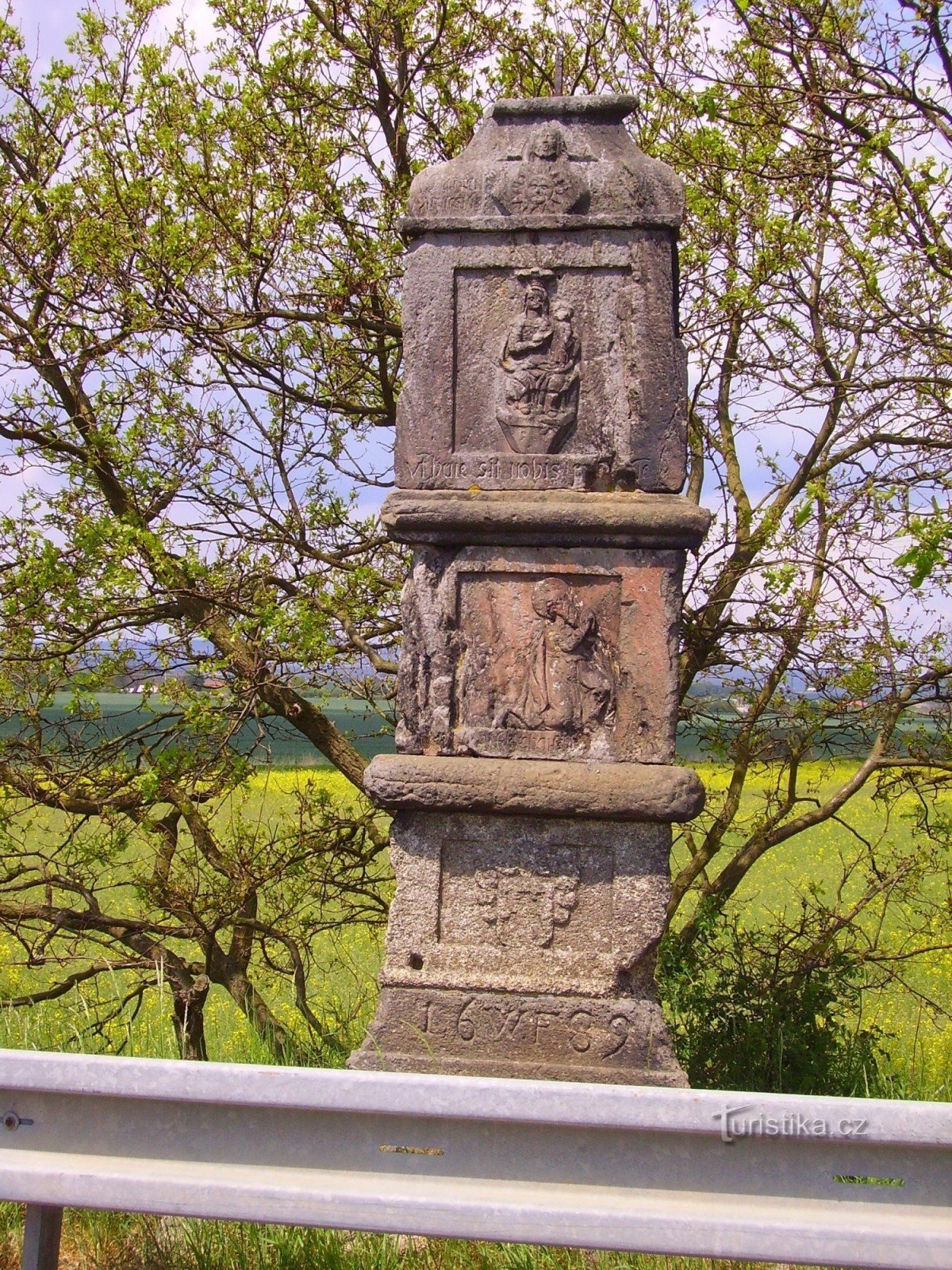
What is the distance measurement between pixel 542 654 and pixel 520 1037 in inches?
46.2

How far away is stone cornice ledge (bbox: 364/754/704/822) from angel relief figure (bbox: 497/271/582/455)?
1.02m

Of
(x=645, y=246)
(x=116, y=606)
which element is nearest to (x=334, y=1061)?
(x=116, y=606)

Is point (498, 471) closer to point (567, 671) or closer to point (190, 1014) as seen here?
point (567, 671)

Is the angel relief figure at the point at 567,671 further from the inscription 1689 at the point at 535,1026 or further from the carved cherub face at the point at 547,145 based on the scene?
the carved cherub face at the point at 547,145

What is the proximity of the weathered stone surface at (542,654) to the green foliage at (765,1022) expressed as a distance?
1.70 m

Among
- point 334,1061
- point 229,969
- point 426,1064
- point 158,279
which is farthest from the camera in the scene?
point 229,969

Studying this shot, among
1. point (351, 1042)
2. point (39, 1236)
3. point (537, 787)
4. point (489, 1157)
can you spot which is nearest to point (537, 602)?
point (537, 787)

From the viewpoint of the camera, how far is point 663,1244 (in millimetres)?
2223

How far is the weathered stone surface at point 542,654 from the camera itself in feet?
12.9

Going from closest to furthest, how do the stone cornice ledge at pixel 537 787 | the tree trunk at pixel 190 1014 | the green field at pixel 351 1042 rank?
1. the green field at pixel 351 1042
2. the stone cornice ledge at pixel 537 787
3. the tree trunk at pixel 190 1014

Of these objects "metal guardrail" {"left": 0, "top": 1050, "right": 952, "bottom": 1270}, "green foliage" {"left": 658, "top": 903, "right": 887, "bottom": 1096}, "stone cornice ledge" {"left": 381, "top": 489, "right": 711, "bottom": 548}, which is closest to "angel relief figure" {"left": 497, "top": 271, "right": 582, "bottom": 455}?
"stone cornice ledge" {"left": 381, "top": 489, "right": 711, "bottom": 548}

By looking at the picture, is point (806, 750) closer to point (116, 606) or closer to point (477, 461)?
point (477, 461)

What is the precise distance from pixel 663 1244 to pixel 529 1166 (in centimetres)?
27

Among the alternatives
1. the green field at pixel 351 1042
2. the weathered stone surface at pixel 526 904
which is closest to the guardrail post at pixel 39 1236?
the green field at pixel 351 1042
